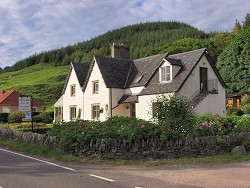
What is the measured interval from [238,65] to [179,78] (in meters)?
29.6

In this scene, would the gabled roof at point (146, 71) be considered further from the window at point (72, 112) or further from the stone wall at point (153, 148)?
the stone wall at point (153, 148)

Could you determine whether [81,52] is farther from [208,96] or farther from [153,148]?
[153,148]

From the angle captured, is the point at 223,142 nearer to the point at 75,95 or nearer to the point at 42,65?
the point at 75,95

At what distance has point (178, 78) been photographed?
30.5m

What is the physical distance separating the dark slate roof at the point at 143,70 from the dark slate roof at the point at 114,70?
671 millimetres

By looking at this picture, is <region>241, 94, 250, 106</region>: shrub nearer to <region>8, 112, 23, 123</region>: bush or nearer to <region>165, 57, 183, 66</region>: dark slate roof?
<region>165, 57, 183, 66</region>: dark slate roof

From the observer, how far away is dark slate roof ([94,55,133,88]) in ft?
115

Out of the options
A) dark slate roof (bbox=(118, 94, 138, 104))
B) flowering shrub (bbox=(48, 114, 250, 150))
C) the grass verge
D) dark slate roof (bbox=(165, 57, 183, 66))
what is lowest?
the grass verge

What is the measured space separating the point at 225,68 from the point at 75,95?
29246 mm

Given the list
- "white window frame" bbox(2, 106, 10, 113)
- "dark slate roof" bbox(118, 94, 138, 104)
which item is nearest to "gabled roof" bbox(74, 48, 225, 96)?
"dark slate roof" bbox(118, 94, 138, 104)

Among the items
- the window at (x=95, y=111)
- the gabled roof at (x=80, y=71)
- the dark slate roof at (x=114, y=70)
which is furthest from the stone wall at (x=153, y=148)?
the gabled roof at (x=80, y=71)

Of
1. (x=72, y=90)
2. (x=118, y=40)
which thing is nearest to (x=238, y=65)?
(x=72, y=90)

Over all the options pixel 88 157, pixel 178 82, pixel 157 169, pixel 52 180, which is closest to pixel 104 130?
pixel 88 157

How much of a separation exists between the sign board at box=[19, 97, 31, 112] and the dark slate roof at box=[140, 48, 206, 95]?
11300mm
